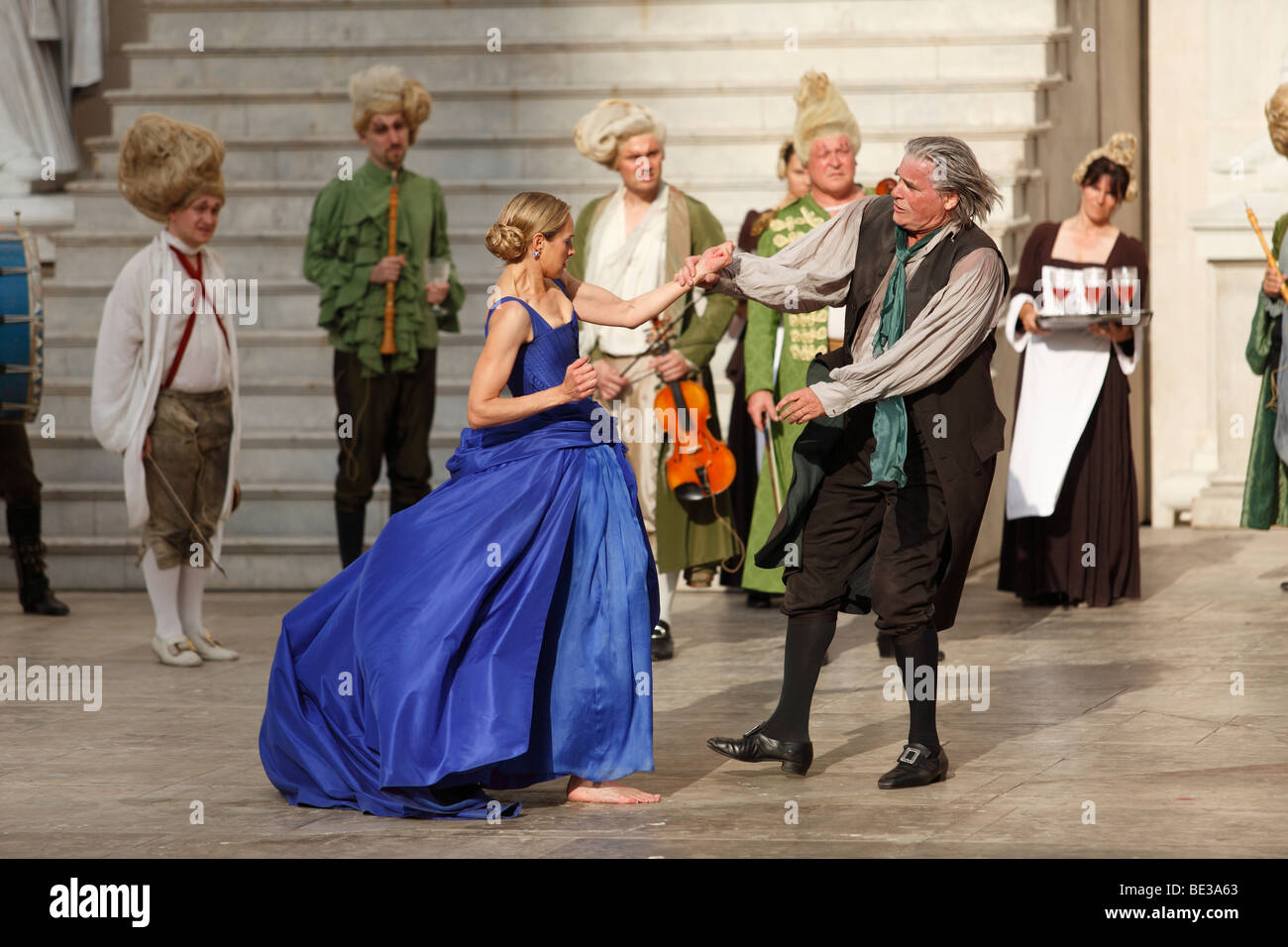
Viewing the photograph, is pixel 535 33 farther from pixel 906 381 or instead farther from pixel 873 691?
pixel 906 381

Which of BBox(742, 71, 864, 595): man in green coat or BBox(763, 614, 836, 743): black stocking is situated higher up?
Result: BBox(742, 71, 864, 595): man in green coat

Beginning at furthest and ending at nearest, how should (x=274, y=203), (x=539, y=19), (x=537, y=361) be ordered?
1. (x=539, y=19)
2. (x=274, y=203)
3. (x=537, y=361)

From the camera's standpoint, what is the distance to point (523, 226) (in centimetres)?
540

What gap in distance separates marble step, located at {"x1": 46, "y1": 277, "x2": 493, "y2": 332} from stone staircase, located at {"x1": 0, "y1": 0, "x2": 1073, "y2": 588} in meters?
0.01

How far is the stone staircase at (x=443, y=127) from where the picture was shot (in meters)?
10.1

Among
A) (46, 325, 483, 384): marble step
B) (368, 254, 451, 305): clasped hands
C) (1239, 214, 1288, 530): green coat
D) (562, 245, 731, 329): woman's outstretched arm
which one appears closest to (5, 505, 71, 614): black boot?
(46, 325, 483, 384): marble step

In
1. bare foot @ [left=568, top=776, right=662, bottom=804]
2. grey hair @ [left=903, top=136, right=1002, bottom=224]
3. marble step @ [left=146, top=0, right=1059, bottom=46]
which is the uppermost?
marble step @ [left=146, top=0, right=1059, bottom=46]

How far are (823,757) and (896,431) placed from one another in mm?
1126

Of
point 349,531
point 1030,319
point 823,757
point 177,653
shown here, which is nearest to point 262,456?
point 349,531

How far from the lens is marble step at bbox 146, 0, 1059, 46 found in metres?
10.9

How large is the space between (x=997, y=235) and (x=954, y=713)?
3923 millimetres

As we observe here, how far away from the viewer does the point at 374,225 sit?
28.9ft

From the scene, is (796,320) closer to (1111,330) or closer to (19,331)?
(1111,330)

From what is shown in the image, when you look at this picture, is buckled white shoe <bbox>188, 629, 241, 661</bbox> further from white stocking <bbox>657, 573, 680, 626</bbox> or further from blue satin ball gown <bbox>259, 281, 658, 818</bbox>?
blue satin ball gown <bbox>259, 281, 658, 818</bbox>
